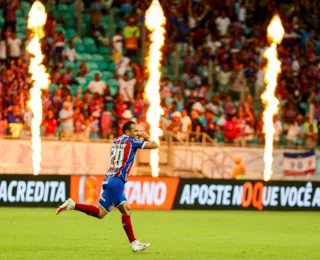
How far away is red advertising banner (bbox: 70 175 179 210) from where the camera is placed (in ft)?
83.7

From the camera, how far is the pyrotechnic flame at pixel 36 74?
26.5 metres

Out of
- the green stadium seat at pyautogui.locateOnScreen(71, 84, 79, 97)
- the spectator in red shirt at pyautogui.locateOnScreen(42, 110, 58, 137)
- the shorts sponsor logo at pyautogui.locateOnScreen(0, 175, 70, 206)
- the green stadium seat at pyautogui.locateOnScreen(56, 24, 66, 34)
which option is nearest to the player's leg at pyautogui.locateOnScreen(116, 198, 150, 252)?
the shorts sponsor logo at pyautogui.locateOnScreen(0, 175, 70, 206)

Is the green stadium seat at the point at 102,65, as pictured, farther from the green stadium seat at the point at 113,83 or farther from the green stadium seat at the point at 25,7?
the green stadium seat at the point at 25,7

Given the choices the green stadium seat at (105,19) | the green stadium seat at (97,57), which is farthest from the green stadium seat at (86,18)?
the green stadium seat at (97,57)

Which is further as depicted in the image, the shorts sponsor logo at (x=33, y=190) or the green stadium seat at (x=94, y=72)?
the green stadium seat at (x=94, y=72)

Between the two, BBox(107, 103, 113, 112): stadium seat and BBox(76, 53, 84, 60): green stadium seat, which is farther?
BBox(76, 53, 84, 60): green stadium seat

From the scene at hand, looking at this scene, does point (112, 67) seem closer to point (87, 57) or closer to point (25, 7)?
point (87, 57)

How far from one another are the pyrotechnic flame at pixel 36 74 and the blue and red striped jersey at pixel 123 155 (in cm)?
1174

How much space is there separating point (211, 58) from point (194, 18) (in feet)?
6.38

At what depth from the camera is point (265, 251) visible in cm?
1469

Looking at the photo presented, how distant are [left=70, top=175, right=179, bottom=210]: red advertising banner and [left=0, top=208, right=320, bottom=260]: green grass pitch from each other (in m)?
0.94

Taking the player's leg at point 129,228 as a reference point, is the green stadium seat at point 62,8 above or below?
above

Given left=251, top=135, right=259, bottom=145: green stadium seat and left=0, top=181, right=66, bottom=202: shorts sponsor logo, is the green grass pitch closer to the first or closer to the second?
left=0, top=181, right=66, bottom=202: shorts sponsor logo

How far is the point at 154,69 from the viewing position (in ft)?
105
